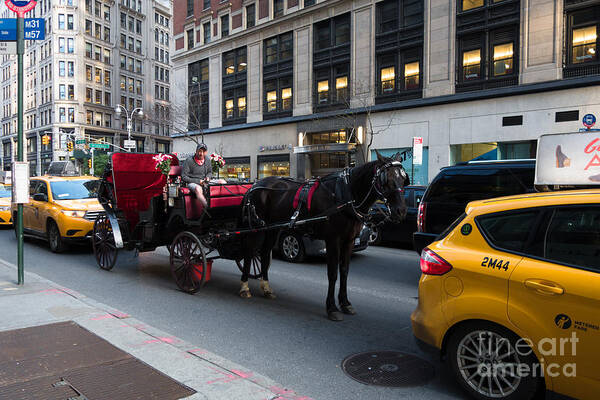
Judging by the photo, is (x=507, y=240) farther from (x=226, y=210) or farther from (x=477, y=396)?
(x=226, y=210)

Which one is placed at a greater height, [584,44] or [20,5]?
[584,44]

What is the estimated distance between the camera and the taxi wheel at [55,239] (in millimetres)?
11008

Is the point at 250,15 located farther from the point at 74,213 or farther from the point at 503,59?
the point at 74,213

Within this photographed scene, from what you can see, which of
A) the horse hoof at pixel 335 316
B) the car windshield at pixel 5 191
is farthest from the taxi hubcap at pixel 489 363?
the car windshield at pixel 5 191

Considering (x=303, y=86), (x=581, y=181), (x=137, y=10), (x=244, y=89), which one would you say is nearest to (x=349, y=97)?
(x=303, y=86)

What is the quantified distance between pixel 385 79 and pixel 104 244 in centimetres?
2180

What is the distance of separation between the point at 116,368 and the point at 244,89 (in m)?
34.1

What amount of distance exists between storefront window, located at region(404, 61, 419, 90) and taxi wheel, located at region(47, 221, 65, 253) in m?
20.8

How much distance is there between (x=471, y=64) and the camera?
23.1 metres

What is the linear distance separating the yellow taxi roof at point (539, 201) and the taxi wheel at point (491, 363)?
0.96 meters

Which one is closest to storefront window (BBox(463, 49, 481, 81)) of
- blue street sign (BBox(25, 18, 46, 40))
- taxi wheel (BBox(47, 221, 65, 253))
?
taxi wheel (BBox(47, 221, 65, 253))

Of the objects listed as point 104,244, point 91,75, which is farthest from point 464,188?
point 91,75

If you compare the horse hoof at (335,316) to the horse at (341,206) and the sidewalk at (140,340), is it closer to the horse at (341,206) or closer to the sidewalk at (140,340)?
the horse at (341,206)

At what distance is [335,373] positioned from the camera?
4199 mm
